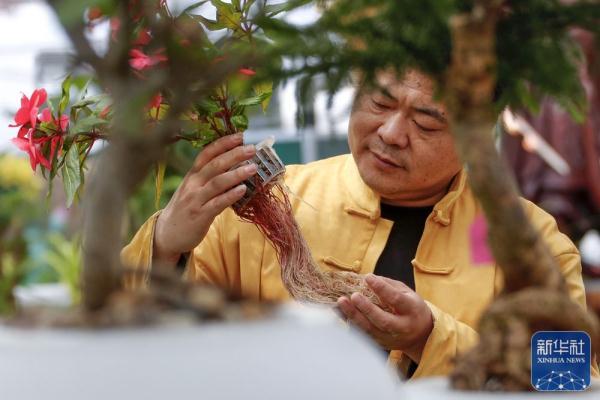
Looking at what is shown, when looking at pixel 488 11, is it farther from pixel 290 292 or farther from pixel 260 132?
pixel 260 132

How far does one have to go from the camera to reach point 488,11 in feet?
2.54

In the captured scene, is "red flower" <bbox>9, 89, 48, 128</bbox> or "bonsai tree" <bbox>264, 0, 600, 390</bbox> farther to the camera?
"red flower" <bbox>9, 89, 48, 128</bbox>

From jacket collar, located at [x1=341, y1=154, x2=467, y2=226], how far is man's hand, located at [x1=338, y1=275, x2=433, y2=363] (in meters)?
0.28

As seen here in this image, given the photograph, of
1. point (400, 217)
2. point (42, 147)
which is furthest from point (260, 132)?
point (42, 147)

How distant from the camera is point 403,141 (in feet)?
4.99

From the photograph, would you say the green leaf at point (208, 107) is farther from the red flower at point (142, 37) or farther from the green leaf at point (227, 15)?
the red flower at point (142, 37)

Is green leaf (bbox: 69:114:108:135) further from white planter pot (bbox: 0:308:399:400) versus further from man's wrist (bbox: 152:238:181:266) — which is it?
white planter pot (bbox: 0:308:399:400)

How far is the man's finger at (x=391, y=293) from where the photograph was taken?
128 centimetres

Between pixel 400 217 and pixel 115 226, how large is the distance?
996 mm

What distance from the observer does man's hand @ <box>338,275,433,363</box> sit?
4.26 feet

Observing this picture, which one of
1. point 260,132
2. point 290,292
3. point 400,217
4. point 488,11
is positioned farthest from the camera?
point 260,132

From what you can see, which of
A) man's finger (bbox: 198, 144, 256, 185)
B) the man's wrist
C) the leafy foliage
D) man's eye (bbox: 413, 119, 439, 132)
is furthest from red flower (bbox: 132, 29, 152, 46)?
man's eye (bbox: 413, 119, 439, 132)

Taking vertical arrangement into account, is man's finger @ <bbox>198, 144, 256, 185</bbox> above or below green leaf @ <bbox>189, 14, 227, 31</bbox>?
below

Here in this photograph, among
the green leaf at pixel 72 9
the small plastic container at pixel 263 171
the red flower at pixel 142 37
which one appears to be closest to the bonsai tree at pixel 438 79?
the green leaf at pixel 72 9
